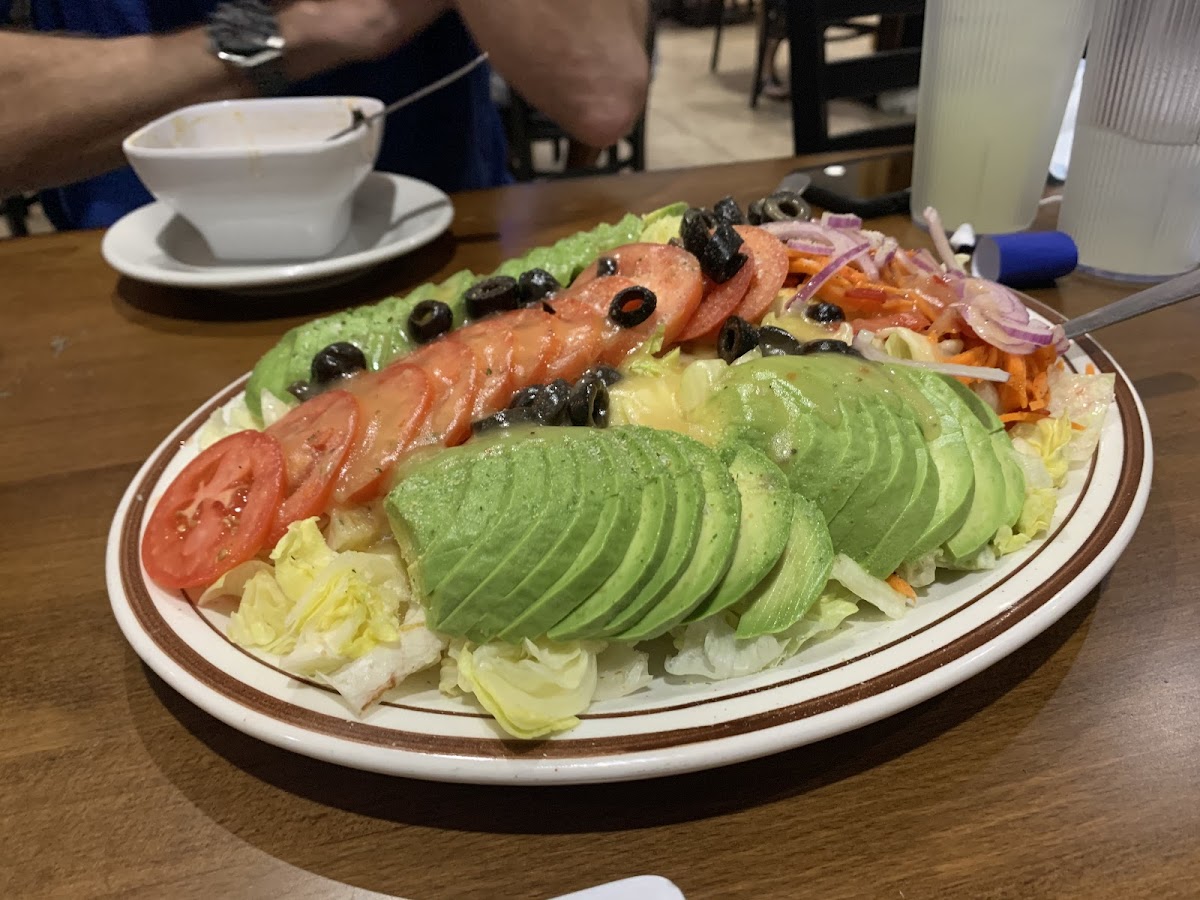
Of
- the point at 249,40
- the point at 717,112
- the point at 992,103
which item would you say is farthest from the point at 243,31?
the point at 717,112

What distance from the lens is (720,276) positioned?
1.78 meters

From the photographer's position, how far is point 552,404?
1.44 m

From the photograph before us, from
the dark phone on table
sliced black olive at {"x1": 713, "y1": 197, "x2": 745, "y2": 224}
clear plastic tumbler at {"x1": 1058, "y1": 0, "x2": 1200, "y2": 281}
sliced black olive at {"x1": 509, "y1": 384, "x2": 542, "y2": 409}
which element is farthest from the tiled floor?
sliced black olive at {"x1": 509, "y1": 384, "x2": 542, "y2": 409}

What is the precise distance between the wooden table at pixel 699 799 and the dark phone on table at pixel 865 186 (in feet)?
5.09

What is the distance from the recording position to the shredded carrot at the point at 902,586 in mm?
1234

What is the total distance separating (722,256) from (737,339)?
8.4 inches

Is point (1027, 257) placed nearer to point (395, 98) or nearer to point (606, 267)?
point (606, 267)

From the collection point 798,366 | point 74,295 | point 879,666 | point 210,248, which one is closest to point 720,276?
point 798,366

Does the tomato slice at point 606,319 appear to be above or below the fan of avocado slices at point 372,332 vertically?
above

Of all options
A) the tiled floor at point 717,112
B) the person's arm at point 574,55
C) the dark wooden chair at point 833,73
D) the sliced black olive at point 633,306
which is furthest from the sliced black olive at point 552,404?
the tiled floor at point 717,112

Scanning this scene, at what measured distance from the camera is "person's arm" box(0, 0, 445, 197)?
2.73m

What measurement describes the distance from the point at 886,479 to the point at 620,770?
567 mm

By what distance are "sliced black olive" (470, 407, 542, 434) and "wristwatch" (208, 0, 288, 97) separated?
6.96ft

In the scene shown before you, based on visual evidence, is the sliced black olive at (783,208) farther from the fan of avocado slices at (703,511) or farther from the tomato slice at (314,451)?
the tomato slice at (314,451)
